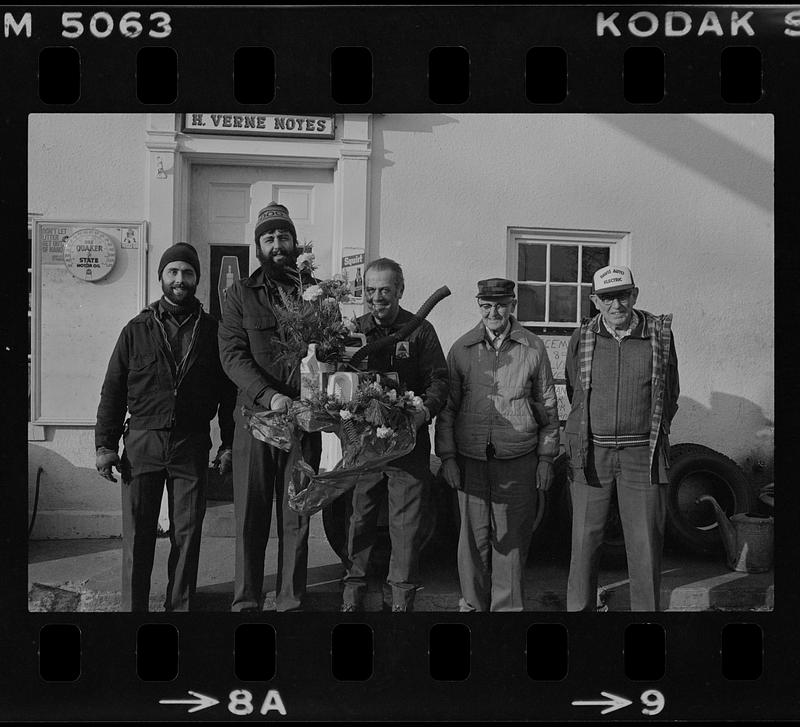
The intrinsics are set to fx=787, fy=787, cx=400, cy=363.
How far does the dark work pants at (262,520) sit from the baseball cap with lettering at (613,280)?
1694mm

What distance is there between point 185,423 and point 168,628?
102 cm

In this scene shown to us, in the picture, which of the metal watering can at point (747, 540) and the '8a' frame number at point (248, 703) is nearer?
the '8a' frame number at point (248, 703)

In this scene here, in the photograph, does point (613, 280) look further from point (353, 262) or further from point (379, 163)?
point (379, 163)

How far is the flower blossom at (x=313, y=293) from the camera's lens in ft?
12.3

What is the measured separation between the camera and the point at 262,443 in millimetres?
4102

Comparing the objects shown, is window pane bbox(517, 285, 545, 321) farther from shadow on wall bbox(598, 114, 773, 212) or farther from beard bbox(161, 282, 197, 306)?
beard bbox(161, 282, 197, 306)

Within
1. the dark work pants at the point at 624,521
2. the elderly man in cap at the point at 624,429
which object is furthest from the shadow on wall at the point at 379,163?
the dark work pants at the point at 624,521

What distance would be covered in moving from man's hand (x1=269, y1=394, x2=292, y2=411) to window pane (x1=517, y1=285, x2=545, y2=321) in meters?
1.80

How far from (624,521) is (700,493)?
49.1 inches

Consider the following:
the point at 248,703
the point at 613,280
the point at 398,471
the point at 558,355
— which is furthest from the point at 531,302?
the point at 248,703

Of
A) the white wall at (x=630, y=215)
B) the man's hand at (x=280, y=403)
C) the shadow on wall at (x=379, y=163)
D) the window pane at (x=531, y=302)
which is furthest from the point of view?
the shadow on wall at (x=379, y=163)

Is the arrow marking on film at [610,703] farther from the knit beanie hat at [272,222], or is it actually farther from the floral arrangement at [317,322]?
the knit beanie hat at [272,222]

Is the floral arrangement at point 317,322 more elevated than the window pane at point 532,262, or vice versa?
A: the window pane at point 532,262

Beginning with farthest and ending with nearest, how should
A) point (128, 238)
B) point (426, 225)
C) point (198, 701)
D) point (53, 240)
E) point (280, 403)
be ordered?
point (426, 225) < point (128, 238) < point (53, 240) < point (280, 403) < point (198, 701)
